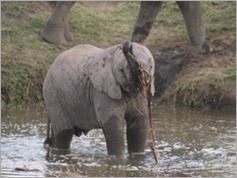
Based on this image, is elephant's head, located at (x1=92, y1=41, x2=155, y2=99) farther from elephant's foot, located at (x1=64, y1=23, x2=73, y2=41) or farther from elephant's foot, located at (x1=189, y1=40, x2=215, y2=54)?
elephant's foot, located at (x1=64, y1=23, x2=73, y2=41)

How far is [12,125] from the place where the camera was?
A: 43.3 feet

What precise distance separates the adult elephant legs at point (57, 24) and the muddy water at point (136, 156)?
3.23 metres

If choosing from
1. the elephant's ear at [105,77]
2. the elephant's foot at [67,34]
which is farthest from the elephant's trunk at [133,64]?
the elephant's foot at [67,34]

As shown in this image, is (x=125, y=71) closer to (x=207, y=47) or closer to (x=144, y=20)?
(x=207, y=47)

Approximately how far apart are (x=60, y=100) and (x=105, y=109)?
1009mm

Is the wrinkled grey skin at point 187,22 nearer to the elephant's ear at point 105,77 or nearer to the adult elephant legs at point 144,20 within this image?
the adult elephant legs at point 144,20

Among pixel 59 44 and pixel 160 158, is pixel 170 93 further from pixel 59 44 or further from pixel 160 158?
pixel 160 158

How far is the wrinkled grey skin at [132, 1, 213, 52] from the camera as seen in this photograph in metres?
17.4

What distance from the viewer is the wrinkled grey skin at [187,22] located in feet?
57.0

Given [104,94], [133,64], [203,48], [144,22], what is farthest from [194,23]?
[133,64]

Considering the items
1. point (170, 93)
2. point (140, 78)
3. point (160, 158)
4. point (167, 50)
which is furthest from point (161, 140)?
point (167, 50)

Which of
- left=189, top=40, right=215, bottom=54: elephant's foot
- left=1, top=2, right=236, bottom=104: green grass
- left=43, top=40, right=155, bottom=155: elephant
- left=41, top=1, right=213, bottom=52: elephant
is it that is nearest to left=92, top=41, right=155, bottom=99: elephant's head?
left=43, top=40, right=155, bottom=155: elephant

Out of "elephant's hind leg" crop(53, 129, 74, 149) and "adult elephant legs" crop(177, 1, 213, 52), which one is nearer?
"elephant's hind leg" crop(53, 129, 74, 149)

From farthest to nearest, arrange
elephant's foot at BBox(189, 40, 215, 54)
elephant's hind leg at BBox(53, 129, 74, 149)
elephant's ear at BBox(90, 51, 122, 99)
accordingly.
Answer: elephant's foot at BBox(189, 40, 215, 54), elephant's hind leg at BBox(53, 129, 74, 149), elephant's ear at BBox(90, 51, 122, 99)
